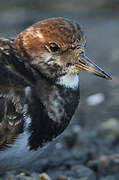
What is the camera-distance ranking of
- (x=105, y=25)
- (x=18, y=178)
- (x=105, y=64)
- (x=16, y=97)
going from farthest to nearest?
1. (x=105, y=25)
2. (x=105, y=64)
3. (x=18, y=178)
4. (x=16, y=97)

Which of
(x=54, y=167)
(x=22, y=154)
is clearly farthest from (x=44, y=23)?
(x=54, y=167)

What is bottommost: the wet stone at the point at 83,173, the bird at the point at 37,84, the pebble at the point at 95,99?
the wet stone at the point at 83,173

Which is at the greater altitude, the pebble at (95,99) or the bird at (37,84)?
the pebble at (95,99)

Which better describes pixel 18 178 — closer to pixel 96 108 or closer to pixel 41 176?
pixel 41 176

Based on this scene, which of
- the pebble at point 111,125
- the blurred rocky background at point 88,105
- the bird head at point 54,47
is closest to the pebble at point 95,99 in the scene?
the blurred rocky background at point 88,105

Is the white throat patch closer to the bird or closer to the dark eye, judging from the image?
the bird

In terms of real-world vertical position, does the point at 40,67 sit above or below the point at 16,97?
above

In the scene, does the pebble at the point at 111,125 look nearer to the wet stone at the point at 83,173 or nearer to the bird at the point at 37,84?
the wet stone at the point at 83,173

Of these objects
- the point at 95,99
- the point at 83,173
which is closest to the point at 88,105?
the point at 95,99
